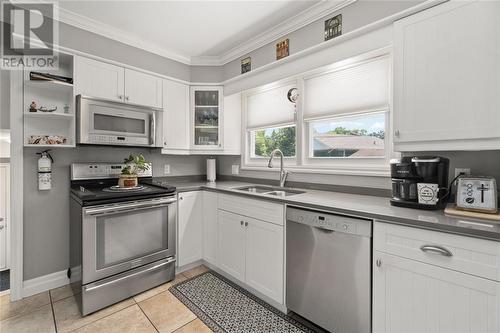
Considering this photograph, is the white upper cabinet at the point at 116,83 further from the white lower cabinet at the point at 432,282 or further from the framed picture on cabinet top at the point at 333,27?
the white lower cabinet at the point at 432,282

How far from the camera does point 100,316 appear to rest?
5.83 ft

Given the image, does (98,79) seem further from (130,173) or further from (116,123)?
(130,173)

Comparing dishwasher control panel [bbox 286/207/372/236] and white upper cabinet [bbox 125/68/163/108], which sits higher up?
white upper cabinet [bbox 125/68/163/108]

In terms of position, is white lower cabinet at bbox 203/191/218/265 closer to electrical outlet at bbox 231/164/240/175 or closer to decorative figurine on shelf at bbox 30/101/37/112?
electrical outlet at bbox 231/164/240/175

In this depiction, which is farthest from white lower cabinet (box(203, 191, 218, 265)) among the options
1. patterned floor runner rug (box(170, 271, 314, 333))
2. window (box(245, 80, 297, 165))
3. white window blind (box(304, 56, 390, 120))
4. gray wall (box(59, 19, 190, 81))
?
gray wall (box(59, 19, 190, 81))

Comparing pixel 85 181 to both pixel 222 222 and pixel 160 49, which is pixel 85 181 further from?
pixel 160 49

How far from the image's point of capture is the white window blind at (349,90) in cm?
189

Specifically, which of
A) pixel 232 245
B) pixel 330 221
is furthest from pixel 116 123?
pixel 330 221

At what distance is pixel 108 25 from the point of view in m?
2.25

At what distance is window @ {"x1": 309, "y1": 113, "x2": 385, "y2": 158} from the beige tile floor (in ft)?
6.04

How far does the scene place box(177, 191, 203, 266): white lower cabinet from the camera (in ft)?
7.83

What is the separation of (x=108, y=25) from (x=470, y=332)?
134 inches

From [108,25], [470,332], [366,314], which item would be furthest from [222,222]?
[108,25]

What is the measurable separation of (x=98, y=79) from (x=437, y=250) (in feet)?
9.42
